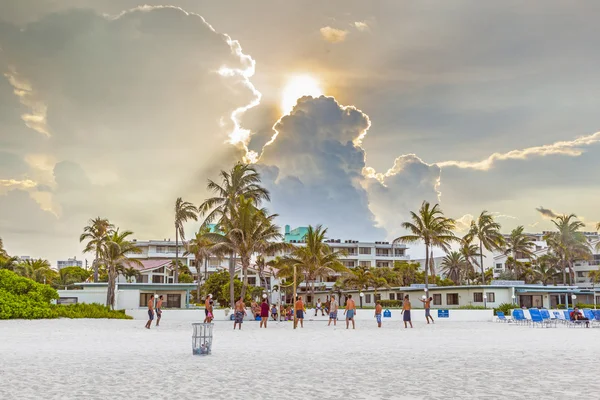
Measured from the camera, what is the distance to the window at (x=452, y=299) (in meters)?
60.8

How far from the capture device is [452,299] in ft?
201

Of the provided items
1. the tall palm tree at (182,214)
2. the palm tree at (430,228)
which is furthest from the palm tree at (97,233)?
the palm tree at (430,228)

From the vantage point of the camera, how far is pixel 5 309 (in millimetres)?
35594

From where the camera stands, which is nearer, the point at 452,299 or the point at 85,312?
the point at 85,312

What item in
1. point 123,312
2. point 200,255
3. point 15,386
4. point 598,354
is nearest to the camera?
point 15,386

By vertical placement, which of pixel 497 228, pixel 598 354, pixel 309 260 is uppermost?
pixel 497 228

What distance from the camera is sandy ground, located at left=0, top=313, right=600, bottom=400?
9.70m

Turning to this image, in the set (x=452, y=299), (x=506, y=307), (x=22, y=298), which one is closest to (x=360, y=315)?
(x=506, y=307)

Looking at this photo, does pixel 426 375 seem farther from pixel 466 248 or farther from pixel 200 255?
pixel 466 248

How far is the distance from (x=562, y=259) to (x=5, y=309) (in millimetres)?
74849

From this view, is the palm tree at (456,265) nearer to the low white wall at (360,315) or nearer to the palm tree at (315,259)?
the palm tree at (315,259)

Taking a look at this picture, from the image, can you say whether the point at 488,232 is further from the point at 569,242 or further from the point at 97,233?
the point at 97,233

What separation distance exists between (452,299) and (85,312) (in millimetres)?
35577

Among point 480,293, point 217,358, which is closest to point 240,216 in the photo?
point 480,293
